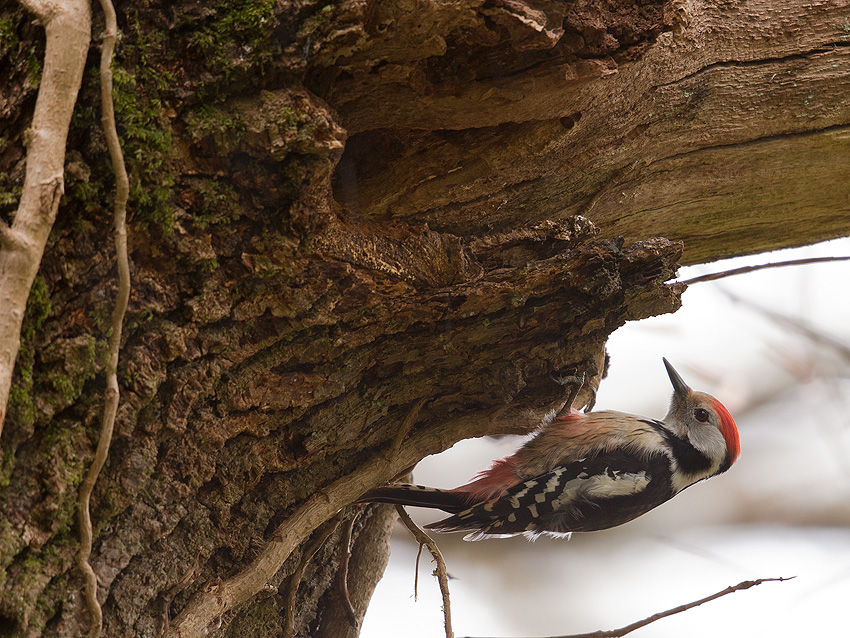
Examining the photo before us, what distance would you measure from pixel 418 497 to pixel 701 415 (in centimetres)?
163

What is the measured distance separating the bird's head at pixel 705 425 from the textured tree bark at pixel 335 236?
4.07 feet

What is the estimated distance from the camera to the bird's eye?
10.8ft

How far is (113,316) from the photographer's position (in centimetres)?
134

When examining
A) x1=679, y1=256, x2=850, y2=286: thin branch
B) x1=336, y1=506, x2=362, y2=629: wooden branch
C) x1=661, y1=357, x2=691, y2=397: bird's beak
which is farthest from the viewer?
x1=661, y1=357, x2=691, y2=397: bird's beak

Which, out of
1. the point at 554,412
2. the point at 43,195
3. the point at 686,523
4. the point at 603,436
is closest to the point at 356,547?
the point at 554,412

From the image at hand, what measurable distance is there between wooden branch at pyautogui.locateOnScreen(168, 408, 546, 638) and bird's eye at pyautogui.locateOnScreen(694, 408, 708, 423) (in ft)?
4.41

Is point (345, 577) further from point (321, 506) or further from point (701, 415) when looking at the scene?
point (701, 415)

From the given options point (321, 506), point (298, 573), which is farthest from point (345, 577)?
point (321, 506)

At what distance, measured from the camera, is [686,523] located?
14.1ft

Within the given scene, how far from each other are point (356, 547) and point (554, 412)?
0.93m

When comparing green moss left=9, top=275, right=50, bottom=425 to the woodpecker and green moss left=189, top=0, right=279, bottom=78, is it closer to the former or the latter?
green moss left=189, top=0, right=279, bottom=78

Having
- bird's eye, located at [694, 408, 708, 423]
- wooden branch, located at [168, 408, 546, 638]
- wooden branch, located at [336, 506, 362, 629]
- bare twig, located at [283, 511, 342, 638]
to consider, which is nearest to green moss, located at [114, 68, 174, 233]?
wooden branch, located at [168, 408, 546, 638]

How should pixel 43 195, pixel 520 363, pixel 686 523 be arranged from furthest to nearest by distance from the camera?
pixel 686 523
pixel 520 363
pixel 43 195

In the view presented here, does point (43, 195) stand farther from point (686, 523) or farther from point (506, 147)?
point (686, 523)
